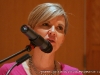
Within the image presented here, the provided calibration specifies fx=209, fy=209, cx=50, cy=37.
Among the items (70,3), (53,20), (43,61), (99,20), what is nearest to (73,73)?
(43,61)

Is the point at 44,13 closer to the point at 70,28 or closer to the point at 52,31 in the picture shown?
the point at 52,31

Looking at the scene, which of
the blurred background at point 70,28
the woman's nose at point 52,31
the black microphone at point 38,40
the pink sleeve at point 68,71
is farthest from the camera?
the blurred background at point 70,28

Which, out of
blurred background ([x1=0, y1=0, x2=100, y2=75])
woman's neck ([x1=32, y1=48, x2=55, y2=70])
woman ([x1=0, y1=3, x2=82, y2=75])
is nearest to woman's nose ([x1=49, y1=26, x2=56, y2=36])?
woman ([x1=0, y1=3, x2=82, y2=75])

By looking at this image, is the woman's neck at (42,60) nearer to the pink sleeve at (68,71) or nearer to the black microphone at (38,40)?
the pink sleeve at (68,71)

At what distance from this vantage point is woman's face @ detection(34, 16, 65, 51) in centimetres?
78

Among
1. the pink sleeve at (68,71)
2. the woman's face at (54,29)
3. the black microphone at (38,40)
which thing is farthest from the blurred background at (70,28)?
the black microphone at (38,40)

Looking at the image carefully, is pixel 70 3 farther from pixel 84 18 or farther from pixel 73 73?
pixel 73 73

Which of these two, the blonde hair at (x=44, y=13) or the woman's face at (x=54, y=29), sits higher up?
the blonde hair at (x=44, y=13)

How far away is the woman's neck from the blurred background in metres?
0.84

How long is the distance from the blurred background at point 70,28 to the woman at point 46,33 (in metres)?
0.83

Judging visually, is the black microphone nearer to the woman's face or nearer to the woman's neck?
the woman's face

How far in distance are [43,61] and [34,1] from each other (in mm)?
1056

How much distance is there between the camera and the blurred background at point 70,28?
175 centimetres

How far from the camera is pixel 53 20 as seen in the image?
0.83 m
